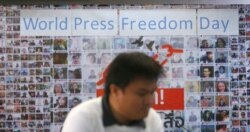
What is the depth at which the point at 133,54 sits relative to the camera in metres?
1.32

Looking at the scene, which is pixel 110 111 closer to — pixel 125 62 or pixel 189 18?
pixel 125 62

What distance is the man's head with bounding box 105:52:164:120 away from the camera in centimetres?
129

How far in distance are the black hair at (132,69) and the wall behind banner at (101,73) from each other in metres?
1.65

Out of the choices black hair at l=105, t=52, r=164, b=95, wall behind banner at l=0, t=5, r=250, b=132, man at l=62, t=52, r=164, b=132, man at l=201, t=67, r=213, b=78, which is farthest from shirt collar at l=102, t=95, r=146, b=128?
man at l=201, t=67, r=213, b=78

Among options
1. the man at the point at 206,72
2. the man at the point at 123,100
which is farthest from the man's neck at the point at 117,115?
the man at the point at 206,72

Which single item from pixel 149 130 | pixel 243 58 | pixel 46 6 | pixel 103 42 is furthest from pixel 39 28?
pixel 149 130

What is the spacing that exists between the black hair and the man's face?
16 mm

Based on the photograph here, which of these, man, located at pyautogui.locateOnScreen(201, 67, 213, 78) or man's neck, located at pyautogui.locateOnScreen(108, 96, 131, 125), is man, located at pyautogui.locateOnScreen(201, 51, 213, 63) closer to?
man, located at pyautogui.locateOnScreen(201, 67, 213, 78)

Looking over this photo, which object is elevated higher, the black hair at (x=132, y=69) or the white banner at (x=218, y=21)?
the white banner at (x=218, y=21)

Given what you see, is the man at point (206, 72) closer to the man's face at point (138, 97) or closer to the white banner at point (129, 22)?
the white banner at point (129, 22)

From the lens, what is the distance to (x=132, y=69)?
1296 millimetres

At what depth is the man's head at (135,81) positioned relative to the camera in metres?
1.29

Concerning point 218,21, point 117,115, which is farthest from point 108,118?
point 218,21

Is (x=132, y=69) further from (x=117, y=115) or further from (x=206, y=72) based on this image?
(x=206, y=72)
